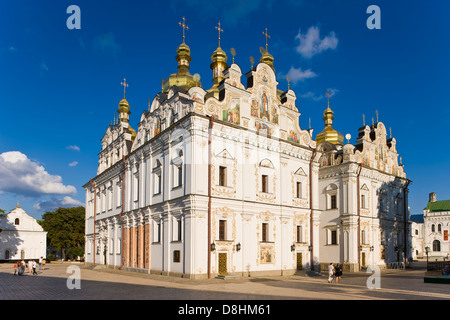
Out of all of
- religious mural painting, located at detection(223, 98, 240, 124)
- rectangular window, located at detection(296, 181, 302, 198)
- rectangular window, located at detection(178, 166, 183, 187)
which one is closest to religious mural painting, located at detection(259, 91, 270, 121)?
religious mural painting, located at detection(223, 98, 240, 124)

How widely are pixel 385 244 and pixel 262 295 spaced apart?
25392 millimetres

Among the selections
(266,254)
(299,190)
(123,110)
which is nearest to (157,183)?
(266,254)

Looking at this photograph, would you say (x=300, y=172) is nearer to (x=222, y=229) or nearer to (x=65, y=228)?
(x=222, y=229)

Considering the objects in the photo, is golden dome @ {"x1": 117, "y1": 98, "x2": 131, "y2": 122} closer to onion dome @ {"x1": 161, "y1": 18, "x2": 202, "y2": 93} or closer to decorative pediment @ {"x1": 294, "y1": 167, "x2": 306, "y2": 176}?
onion dome @ {"x1": 161, "y1": 18, "x2": 202, "y2": 93}

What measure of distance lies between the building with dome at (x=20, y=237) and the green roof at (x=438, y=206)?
69.3 metres

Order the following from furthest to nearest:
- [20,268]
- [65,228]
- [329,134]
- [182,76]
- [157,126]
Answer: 1. [65,228]
2. [329,134]
3. [182,76]
4. [157,126]
5. [20,268]

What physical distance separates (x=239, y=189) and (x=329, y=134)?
66.8 ft

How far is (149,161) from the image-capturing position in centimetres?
3028

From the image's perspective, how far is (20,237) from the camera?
5516 cm

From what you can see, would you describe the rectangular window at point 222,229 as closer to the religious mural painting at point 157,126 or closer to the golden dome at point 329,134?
the religious mural painting at point 157,126

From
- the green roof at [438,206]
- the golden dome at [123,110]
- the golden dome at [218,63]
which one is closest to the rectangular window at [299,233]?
the golden dome at [218,63]
